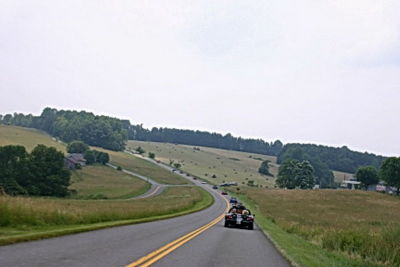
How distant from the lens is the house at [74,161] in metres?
111

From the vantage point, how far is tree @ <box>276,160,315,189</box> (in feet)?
426

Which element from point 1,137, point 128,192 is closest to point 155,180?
point 128,192

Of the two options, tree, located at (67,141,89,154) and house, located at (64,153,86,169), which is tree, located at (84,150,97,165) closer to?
house, located at (64,153,86,169)

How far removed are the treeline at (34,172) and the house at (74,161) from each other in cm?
2164

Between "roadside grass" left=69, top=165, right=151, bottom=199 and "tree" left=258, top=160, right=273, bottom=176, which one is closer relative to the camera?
"roadside grass" left=69, top=165, right=151, bottom=199

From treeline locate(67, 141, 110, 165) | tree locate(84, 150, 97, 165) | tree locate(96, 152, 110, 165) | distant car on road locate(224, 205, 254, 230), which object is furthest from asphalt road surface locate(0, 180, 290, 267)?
tree locate(96, 152, 110, 165)

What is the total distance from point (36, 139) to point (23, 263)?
473 ft

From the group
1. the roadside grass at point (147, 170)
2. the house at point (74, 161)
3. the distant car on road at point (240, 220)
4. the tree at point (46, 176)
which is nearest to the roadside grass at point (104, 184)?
the house at point (74, 161)

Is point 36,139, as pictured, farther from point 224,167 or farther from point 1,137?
point 224,167

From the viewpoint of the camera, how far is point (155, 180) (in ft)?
388

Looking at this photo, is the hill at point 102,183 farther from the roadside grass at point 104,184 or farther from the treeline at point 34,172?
the treeline at point 34,172

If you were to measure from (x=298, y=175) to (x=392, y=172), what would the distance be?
28.6 metres

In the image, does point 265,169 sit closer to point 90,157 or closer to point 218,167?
point 218,167

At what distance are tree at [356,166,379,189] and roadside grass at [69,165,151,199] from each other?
2380 inches
